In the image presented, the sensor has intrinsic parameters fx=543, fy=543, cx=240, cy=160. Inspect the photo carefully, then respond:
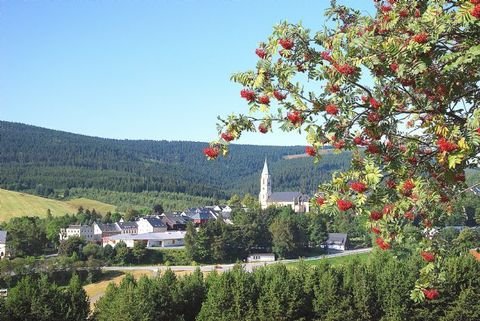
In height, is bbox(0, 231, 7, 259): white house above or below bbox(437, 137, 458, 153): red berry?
below

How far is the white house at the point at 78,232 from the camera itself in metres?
87.6

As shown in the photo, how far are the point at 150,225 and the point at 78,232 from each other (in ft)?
45.9

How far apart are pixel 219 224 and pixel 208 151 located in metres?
70.5

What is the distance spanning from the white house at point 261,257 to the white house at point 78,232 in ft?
91.0

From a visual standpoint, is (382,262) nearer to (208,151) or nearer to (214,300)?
(214,300)

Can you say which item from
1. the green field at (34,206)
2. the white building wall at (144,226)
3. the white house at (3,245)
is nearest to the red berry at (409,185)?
the white house at (3,245)

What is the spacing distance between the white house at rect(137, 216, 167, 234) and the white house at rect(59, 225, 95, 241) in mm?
9268

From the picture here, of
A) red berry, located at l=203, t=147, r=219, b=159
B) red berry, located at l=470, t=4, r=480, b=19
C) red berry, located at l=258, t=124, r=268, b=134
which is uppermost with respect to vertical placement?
red berry, located at l=470, t=4, r=480, b=19

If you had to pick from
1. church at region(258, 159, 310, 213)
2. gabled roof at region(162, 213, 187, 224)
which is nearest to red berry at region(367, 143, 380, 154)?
gabled roof at region(162, 213, 187, 224)

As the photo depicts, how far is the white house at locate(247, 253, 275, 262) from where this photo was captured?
2979 inches

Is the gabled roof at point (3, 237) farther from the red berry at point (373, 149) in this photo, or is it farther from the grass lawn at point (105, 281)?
the red berry at point (373, 149)

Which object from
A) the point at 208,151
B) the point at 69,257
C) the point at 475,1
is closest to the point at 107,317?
the point at 208,151

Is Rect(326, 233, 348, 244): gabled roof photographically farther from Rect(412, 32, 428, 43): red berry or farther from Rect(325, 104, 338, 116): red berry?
Rect(412, 32, 428, 43): red berry

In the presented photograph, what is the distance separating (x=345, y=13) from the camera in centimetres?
772
